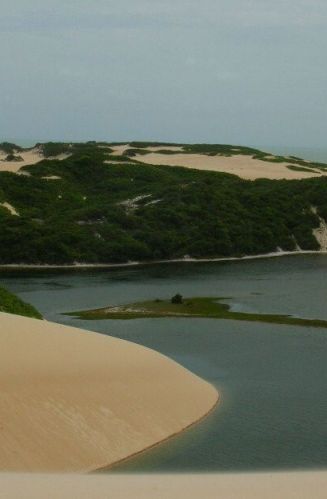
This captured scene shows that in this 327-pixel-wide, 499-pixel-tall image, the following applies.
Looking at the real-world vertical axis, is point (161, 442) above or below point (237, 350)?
above

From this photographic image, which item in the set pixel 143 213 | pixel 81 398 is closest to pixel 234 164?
pixel 143 213

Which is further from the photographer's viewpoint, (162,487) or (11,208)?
(11,208)

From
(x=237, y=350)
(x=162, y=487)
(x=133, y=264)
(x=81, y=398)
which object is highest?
(x=162, y=487)

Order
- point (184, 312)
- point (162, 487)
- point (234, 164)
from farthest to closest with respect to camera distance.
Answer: point (234, 164), point (184, 312), point (162, 487)

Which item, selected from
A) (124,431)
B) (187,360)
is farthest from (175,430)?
(187,360)

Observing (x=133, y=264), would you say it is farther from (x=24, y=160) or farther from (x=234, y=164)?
(x=234, y=164)

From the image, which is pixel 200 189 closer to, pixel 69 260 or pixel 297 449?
pixel 69 260

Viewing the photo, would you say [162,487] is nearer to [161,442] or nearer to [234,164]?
[161,442]

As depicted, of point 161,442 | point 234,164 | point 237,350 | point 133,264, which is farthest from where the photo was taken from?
point 234,164

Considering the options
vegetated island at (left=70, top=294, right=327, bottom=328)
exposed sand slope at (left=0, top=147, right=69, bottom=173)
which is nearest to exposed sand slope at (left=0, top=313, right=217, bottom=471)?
vegetated island at (left=70, top=294, right=327, bottom=328)
